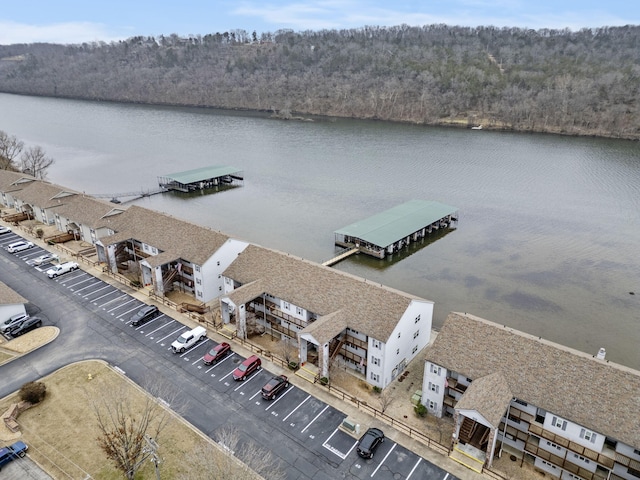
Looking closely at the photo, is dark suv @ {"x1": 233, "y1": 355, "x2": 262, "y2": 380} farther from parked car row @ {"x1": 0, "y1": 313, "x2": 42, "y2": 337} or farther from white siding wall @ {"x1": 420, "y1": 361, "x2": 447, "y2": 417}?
parked car row @ {"x1": 0, "y1": 313, "x2": 42, "y2": 337}

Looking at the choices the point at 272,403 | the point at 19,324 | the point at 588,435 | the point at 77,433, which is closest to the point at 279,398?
the point at 272,403

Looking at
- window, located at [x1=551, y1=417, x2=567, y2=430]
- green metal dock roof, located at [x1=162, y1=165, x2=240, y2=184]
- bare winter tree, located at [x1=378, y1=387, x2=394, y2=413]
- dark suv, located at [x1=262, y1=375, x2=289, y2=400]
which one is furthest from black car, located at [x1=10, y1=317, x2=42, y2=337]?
green metal dock roof, located at [x1=162, y1=165, x2=240, y2=184]

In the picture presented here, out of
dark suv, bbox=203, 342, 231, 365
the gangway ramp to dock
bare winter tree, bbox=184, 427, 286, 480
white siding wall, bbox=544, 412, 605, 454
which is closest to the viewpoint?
bare winter tree, bbox=184, 427, 286, 480

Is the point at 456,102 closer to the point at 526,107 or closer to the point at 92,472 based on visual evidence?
the point at 526,107

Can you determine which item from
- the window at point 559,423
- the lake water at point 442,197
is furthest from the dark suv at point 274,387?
the lake water at point 442,197

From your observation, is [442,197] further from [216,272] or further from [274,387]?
[274,387]

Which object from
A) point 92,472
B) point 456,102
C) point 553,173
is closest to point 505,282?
point 92,472
